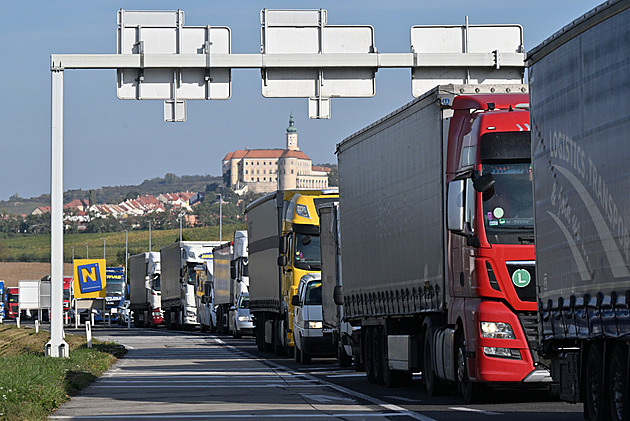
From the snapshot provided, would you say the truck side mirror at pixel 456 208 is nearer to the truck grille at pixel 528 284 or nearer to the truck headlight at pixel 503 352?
the truck grille at pixel 528 284

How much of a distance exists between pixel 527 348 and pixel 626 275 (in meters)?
4.77

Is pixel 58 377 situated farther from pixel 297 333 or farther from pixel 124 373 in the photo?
pixel 297 333

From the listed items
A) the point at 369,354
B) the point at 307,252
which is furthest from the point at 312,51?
the point at 307,252

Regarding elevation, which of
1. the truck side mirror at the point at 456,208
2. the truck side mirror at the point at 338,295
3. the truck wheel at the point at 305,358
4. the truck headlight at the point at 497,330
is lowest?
Answer: the truck wheel at the point at 305,358

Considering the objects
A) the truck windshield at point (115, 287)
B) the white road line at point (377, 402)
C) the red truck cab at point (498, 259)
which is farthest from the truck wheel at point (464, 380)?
Answer: the truck windshield at point (115, 287)

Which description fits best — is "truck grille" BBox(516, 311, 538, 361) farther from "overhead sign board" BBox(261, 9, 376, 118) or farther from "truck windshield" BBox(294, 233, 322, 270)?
"truck windshield" BBox(294, 233, 322, 270)

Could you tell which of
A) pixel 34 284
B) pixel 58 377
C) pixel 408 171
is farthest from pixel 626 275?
pixel 34 284

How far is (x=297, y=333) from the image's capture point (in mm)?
29391

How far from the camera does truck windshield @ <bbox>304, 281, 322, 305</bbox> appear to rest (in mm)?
29172

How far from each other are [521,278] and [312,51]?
10737mm

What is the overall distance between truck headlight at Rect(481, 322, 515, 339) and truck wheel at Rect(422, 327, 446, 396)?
7.22 feet

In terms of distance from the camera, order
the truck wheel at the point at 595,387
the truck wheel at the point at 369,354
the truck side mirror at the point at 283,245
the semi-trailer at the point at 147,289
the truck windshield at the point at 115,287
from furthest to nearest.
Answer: the truck windshield at the point at 115,287 → the semi-trailer at the point at 147,289 → the truck side mirror at the point at 283,245 → the truck wheel at the point at 369,354 → the truck wheel at the point at 595,387

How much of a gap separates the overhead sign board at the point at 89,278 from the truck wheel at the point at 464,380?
4507 centimetres

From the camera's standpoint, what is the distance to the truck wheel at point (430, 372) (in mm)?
17156
